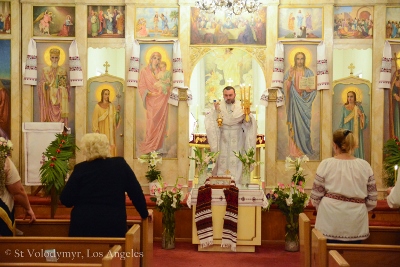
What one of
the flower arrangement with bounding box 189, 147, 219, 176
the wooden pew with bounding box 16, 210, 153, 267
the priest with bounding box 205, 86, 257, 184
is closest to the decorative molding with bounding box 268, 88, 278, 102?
the priest with bounding box 205, 86, 257, 184

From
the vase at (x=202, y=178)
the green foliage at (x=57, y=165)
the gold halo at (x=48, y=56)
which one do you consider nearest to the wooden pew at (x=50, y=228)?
the green foliage at (x=57, y=165)

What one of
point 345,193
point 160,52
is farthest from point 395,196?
point 160,52

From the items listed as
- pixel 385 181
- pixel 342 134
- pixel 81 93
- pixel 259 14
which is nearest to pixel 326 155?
pixel 385 181

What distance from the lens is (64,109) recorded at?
1212 centimetres

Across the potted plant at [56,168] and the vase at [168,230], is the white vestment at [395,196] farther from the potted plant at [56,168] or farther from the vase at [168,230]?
the potted plant at [56,168]

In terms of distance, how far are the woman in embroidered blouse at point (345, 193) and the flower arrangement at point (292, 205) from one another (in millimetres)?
3660

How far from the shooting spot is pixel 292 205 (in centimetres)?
911

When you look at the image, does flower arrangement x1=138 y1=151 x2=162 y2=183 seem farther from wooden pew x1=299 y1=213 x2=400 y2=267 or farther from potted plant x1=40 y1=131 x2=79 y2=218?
wooden pew x1=299 y1=213 x2=400 y2=267

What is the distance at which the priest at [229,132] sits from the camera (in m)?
10.2

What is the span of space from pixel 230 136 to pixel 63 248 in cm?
578

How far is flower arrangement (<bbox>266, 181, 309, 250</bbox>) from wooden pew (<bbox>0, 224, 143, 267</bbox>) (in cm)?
463

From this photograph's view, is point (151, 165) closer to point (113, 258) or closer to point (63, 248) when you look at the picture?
point (63, 248)

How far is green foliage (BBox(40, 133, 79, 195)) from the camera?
8.48m

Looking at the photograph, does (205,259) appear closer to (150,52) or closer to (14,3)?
(150,52)
